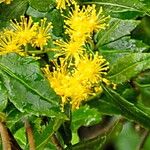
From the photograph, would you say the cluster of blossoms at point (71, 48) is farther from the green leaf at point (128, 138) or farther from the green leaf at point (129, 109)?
the green leaf at point (128, 138)

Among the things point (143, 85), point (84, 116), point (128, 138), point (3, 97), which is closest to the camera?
point (3, 97)

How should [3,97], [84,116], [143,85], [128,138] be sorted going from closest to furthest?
[3,97] < [143,85] < [84,116] < [128,138]

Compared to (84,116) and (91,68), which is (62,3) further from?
(84,116)

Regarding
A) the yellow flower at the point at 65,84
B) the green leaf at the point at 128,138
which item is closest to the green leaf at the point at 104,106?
the yellow flower at the point at 65,84

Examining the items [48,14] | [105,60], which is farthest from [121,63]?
[48,14]

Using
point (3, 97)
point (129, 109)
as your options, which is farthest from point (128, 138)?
point (3, 97)

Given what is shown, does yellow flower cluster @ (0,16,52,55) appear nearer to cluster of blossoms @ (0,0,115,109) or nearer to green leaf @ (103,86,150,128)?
cluster of blossoms @ (0,0,115,109)

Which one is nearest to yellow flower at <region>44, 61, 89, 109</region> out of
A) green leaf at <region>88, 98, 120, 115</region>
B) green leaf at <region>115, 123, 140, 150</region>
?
green leaf at <region>88, 98, 120, 115</region>
